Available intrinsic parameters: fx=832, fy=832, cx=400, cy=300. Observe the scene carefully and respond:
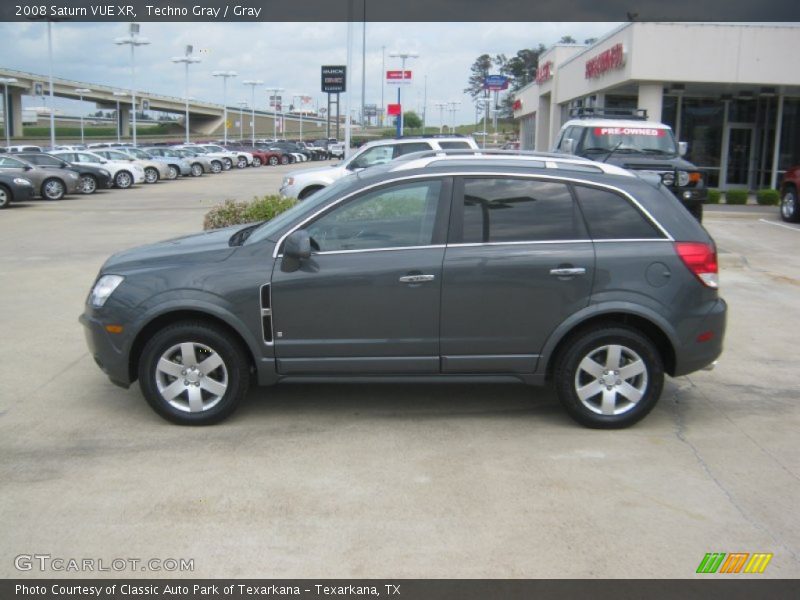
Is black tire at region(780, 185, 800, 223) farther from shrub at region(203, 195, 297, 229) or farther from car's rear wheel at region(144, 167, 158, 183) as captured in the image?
car's rear wheel at region(144, 167, 158, 183)

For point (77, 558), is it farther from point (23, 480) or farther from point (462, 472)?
point (462, 472)

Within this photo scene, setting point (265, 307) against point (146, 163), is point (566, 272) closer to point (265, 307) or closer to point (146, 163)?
point (265, 307)

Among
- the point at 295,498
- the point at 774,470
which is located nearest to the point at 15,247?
the point at 295,498

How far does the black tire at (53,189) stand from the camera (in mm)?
26797

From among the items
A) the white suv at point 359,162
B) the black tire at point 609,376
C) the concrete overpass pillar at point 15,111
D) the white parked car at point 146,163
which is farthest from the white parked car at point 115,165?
the concrete overpass pillar at point 15,111

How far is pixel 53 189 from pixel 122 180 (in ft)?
24.8

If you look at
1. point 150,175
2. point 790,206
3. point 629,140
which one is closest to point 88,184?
point 150,175

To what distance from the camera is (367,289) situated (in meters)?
5.58

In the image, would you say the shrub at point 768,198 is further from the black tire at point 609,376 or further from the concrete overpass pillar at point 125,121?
the concrete overpass pillar at point 125,121

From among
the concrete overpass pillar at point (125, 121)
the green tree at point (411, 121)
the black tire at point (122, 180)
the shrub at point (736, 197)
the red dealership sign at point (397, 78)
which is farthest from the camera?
the green tree at point (411, 121)

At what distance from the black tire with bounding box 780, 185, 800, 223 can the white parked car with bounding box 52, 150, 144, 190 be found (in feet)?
81.5

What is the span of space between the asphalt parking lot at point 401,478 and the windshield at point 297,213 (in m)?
1.30

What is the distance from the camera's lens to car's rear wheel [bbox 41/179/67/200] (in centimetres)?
2681

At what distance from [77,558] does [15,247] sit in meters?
12.5
